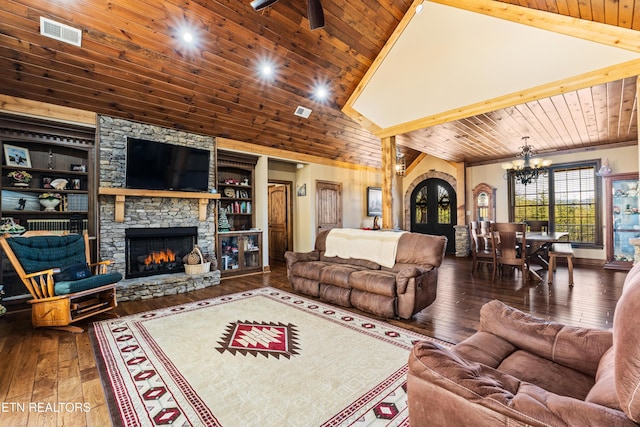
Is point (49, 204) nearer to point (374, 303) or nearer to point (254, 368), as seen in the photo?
point (254, 368)

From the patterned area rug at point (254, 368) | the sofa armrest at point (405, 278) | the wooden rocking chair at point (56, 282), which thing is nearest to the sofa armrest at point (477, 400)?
the patterned area rug at point (254, 368)

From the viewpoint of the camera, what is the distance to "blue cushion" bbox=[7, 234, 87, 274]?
3236mm

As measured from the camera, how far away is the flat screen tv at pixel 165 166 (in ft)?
15.0

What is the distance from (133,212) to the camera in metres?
4.82

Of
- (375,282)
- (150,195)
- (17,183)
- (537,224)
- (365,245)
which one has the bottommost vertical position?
(375,282)

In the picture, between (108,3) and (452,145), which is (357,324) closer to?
(108,3)

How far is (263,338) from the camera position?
2.88 metres

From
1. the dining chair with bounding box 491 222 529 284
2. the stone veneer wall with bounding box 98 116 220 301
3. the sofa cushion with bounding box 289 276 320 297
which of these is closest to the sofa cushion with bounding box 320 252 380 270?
the sofa cushion with bounding box 289 276 320 297

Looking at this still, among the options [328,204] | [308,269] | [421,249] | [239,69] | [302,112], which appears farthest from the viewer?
[328,204]

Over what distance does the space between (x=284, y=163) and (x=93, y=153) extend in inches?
157

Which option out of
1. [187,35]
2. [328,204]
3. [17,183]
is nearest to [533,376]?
[187,35]

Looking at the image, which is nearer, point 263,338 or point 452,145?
point 263,338

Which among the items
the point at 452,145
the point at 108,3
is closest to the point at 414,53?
the point at 452,145

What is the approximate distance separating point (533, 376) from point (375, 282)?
219 centimetres
